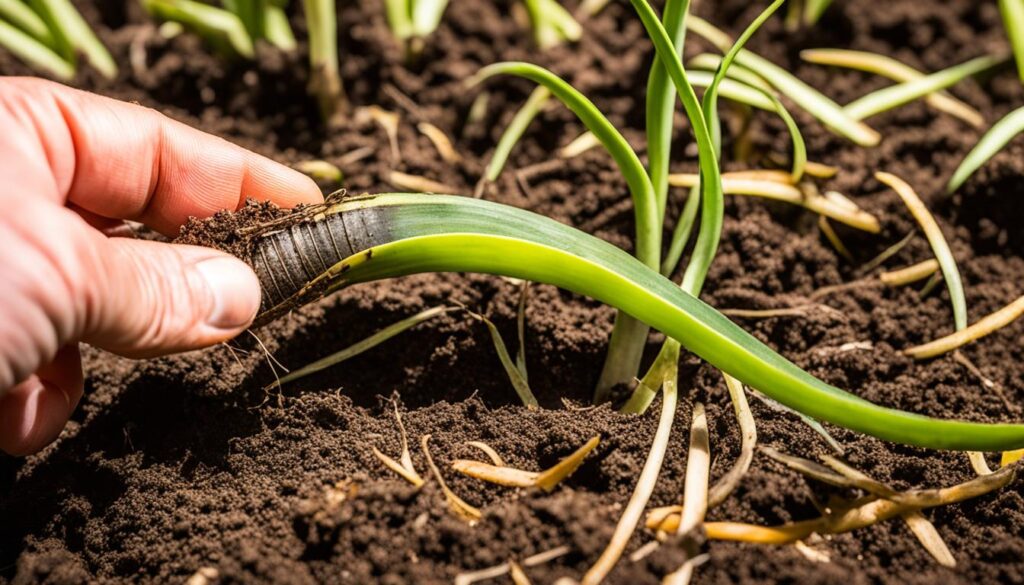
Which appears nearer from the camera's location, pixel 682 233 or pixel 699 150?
pixel 699 150

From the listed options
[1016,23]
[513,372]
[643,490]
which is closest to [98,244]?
[513,372]

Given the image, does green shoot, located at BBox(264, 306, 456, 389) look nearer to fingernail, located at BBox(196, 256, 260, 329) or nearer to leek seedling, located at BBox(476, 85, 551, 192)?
fingernail, located at BBox(196, 256, 260, 329)

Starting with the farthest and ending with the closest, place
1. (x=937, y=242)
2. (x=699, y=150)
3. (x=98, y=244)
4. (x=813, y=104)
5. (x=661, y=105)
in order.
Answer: (x=813, y=104)
(x=937, y=242)
(x=661, y=105)
(x=699, y=150)
(x=98, y=244)

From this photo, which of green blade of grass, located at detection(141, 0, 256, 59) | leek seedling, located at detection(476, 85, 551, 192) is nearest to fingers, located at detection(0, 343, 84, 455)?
leek seedling, located at detection(476, 85, 551, 192)

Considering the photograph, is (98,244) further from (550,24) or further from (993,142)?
(993,142)

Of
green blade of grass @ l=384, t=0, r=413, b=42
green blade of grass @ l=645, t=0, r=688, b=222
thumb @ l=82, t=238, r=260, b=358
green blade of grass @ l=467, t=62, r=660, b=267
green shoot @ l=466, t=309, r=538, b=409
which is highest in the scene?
green blade of grass @ l=384, t=0, r=413, b=42

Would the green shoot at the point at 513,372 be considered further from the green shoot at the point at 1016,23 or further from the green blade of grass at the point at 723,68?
the green shoot at the point at 1016,23
